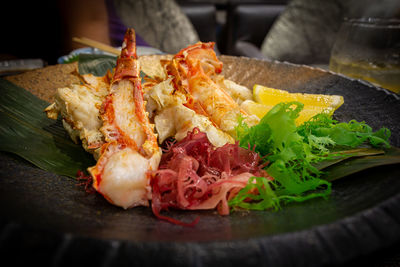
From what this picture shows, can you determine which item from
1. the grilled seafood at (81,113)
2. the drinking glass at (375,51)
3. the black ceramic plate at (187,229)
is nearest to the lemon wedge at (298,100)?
the black ceramic plate at (187,229)

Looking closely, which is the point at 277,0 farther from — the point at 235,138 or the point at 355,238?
the point at 355,238

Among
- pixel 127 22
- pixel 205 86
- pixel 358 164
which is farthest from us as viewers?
pixel 127 22

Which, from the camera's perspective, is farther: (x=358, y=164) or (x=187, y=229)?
(x=358, y=164)

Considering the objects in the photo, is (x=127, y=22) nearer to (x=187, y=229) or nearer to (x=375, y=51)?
(x=375, y=51)

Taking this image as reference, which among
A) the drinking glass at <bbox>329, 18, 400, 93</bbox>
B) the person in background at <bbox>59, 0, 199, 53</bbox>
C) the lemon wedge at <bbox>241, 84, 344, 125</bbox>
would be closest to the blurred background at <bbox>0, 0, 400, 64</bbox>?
the person in background at <bbox>59, 0, 199, 53</bbox>

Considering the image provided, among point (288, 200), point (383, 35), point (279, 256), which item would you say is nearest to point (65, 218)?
point (279, 256)

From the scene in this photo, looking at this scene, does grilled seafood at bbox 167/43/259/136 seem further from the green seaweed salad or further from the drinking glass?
the drinking glass

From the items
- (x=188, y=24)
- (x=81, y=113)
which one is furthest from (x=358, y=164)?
(x=188, y=24)
